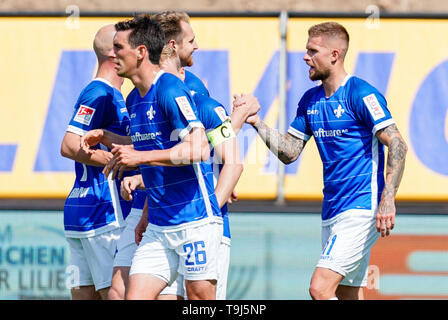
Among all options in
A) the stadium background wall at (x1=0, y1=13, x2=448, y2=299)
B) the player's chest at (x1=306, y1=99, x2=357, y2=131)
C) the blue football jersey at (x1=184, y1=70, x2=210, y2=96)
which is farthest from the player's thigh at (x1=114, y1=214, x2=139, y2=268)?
the stadium background wall at (x1=0, y1=13, x2=448, y2=299)

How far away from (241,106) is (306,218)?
2.48 metres

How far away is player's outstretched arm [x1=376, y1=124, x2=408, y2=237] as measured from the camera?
606 centimetres

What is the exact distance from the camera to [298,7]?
10.4 meters

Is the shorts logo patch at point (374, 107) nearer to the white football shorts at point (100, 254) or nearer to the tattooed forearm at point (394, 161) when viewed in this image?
the tattooed forearm at point (394, 161)

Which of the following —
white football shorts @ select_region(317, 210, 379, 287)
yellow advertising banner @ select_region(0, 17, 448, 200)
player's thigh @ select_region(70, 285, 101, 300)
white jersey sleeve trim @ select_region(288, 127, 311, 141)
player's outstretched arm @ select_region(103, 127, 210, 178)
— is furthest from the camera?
yellow advertising banner @ select_region(0, 17, 448, 200)

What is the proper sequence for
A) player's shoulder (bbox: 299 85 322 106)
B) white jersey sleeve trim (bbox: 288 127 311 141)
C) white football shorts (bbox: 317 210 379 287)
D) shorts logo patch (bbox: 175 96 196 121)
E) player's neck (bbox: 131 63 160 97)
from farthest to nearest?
1. white jersey sleeve trim (bbox: 288 127 311 141)
2. player's shoulder (bbox: 299 85 322 106)
3. white football shorts (bbox: 317 210 379 287)
4. player's neck (bbox: 131 63 160 97)
5. shorts logo patch (bbox: 175 96 196 121)

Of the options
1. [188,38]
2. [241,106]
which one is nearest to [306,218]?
[241,106]

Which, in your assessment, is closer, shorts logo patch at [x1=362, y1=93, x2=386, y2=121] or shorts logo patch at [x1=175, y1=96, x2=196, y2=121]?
shorts logo patch at [x1=175, y1=96, x2=196, y2=121]

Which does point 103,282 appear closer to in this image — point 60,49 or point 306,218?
point 306,218

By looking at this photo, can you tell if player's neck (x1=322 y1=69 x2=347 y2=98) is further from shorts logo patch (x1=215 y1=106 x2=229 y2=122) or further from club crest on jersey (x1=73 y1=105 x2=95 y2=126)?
club crest on jersey (x1=73 y1=105 x2=95 y2=126)

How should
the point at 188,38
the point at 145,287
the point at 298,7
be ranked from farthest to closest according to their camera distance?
the point at 298,7, the point at 188,38, the point at 145,287

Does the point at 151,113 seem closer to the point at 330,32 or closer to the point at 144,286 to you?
the point at 144,286

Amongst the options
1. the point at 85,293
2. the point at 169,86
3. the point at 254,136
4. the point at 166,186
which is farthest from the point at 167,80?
the point at 254,136

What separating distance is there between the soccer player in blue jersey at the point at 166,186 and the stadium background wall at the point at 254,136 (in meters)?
3.17
